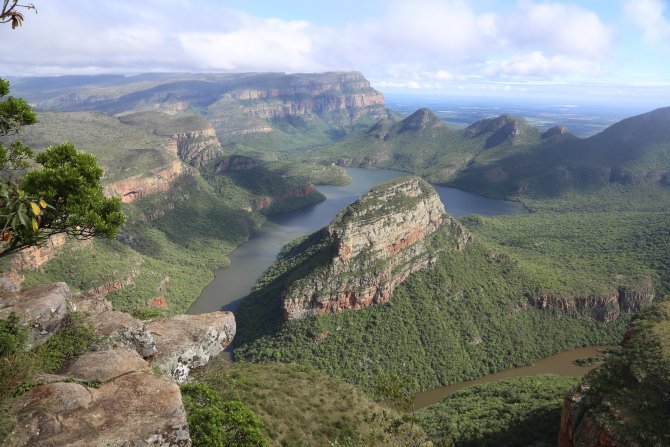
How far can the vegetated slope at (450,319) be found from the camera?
5625cm

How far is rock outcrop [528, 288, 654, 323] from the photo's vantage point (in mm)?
67688

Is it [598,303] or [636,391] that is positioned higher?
[636,391]

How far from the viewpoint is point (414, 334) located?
59562 millimetres

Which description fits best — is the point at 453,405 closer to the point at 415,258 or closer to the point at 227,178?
the point at 415,258

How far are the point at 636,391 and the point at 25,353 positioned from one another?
34.9m

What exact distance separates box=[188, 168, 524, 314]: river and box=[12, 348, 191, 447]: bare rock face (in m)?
58.8

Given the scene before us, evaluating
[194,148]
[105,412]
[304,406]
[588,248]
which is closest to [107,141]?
[194,148]

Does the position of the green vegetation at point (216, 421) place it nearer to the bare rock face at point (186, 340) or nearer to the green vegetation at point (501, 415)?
the bare rock face at point (186, 340)

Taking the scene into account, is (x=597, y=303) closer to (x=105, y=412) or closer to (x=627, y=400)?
(x=627, y=400)

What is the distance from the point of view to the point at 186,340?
20.8 metres

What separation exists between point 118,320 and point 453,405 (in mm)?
36911

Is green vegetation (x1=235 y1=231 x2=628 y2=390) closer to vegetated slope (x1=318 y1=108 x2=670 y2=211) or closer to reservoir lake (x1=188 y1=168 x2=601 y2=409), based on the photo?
reservoir lake (x1=188 y1=168 x2=601 y2=409)

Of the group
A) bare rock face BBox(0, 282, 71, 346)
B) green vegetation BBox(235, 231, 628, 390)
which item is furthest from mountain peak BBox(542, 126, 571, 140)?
bare rock face BBox(0, 282, 71, 346)

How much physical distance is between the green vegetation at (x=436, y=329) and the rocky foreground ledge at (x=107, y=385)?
3622 cm
